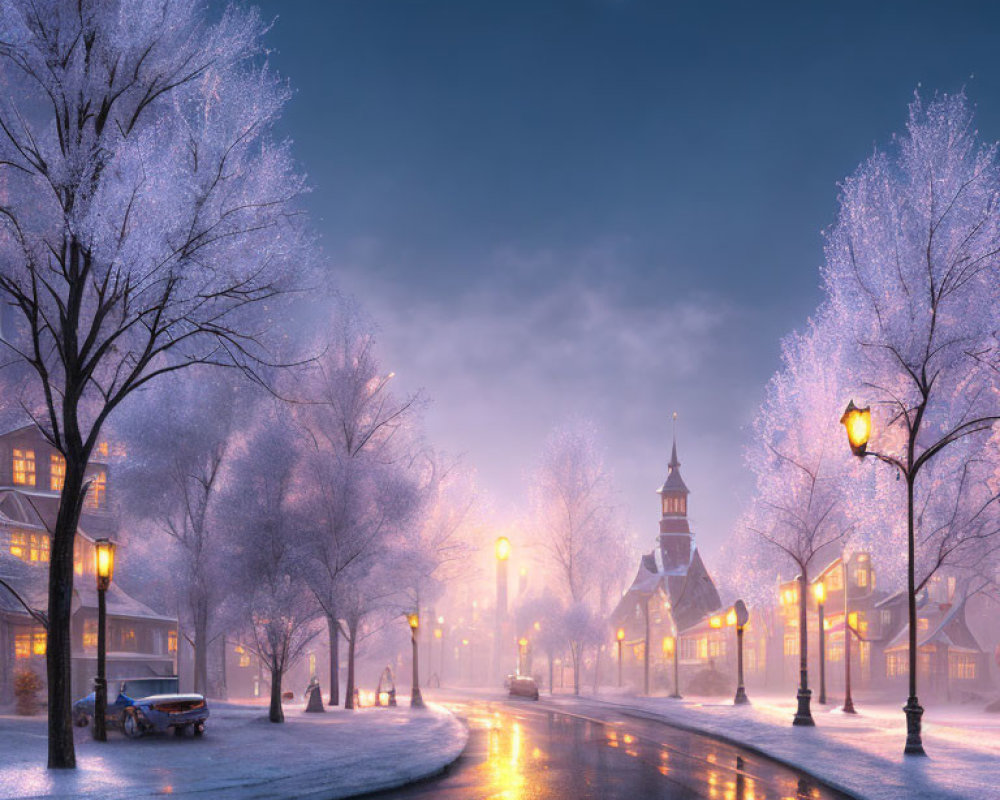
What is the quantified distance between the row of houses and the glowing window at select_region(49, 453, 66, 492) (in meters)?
28.4

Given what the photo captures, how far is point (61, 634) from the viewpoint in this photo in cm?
1561

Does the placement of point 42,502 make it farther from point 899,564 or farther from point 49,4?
point 899,564

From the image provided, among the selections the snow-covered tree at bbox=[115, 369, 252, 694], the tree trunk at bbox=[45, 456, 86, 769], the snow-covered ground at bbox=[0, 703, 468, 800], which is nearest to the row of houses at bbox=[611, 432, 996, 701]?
the snow-covered ground at bbox=[0, 703, 468, 800]

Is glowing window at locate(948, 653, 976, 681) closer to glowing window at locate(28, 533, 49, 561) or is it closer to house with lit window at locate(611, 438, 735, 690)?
house with lit window at locate(611, 438, 735, 690)

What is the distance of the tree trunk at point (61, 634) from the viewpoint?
51.0ft

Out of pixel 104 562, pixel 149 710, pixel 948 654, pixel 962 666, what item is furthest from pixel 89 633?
pixel 962 666

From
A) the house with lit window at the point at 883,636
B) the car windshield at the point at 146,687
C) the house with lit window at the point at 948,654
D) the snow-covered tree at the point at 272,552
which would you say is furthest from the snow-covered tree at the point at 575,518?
the car windshield at the point at 146,687

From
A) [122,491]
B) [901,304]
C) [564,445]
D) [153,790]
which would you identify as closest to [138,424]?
[122,491]

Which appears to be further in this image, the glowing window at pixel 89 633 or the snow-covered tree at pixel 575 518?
the snow-covered tree at pixel 575 518

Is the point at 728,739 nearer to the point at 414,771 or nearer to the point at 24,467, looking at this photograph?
the point at 414,771

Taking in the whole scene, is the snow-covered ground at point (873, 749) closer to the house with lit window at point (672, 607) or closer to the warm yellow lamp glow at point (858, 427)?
the warm yellow lamp glow at point (858, 427)

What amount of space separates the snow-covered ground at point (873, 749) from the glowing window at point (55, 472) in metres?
24.0

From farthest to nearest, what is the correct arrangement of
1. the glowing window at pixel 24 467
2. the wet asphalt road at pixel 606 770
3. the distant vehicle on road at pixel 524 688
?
the distant vehicle on road at pixel 524 688, the glowing window at pixel 24 467, the wet asphalt road at pixel 606 770

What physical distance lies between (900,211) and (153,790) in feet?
66.5
